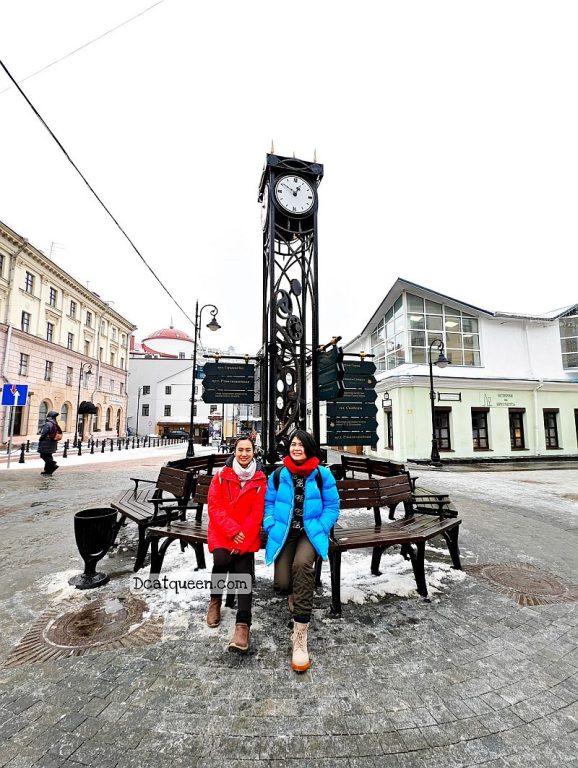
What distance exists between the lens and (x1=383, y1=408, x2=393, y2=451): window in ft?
67.9

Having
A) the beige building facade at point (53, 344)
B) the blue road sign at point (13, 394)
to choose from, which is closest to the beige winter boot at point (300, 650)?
the blue road sign at point (13, 394)

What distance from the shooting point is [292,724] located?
2.19m

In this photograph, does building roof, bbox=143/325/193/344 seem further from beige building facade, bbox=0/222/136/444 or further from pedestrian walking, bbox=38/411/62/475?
pedestrian walking, bbox=38/411/62/475

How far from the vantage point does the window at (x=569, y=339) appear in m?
22.5

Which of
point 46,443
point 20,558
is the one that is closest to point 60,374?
point 46,443

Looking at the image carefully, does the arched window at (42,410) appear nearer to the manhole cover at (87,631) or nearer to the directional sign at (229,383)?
the directional sign at (229,383)

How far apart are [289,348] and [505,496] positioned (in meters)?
7.93

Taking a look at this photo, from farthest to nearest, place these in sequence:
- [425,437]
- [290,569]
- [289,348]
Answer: [425,437] < [289,348] < [290,569]

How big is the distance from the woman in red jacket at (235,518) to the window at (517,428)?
21.5 m

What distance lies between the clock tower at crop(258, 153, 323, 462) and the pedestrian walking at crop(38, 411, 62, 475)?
10014 millimetres

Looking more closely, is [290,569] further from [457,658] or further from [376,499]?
[376,499]

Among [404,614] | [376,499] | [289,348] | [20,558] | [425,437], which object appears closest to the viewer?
[404,614]

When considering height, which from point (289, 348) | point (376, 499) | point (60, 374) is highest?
point (60, 374)

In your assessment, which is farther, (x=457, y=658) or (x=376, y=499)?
(x=376, y=499)
